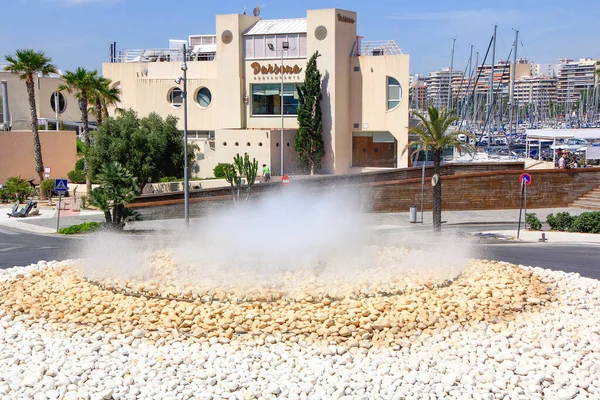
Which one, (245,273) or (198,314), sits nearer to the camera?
(198,314)

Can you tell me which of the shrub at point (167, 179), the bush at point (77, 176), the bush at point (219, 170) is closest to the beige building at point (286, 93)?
the bush at point (219, 170)

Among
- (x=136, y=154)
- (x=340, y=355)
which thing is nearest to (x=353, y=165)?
(x=136, y=154)

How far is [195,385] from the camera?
12.1 metres

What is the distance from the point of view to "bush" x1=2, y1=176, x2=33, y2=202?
141ft

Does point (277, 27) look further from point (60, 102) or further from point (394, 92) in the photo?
point (60, 102)

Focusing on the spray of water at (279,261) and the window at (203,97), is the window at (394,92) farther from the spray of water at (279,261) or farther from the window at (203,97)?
the spray of water at (279,261)

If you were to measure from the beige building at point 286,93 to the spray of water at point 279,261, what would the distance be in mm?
26419

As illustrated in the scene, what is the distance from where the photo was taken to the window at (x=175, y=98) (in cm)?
5175

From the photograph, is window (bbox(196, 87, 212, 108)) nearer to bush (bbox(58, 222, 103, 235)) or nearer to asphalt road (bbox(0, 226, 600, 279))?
bush (bbox(58, 222, 103, 235))

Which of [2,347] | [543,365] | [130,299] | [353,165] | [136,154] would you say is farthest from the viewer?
[353,165]

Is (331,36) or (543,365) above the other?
(331,36)

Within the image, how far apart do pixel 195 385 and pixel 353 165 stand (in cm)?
3767

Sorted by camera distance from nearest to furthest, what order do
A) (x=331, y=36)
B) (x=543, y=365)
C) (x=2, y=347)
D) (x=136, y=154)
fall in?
(x=543, y=365), (x=2, y=347), (x=136, y=154), (x=331, y=36)

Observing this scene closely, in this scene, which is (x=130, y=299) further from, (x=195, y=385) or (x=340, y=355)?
(x=340, y=355)
